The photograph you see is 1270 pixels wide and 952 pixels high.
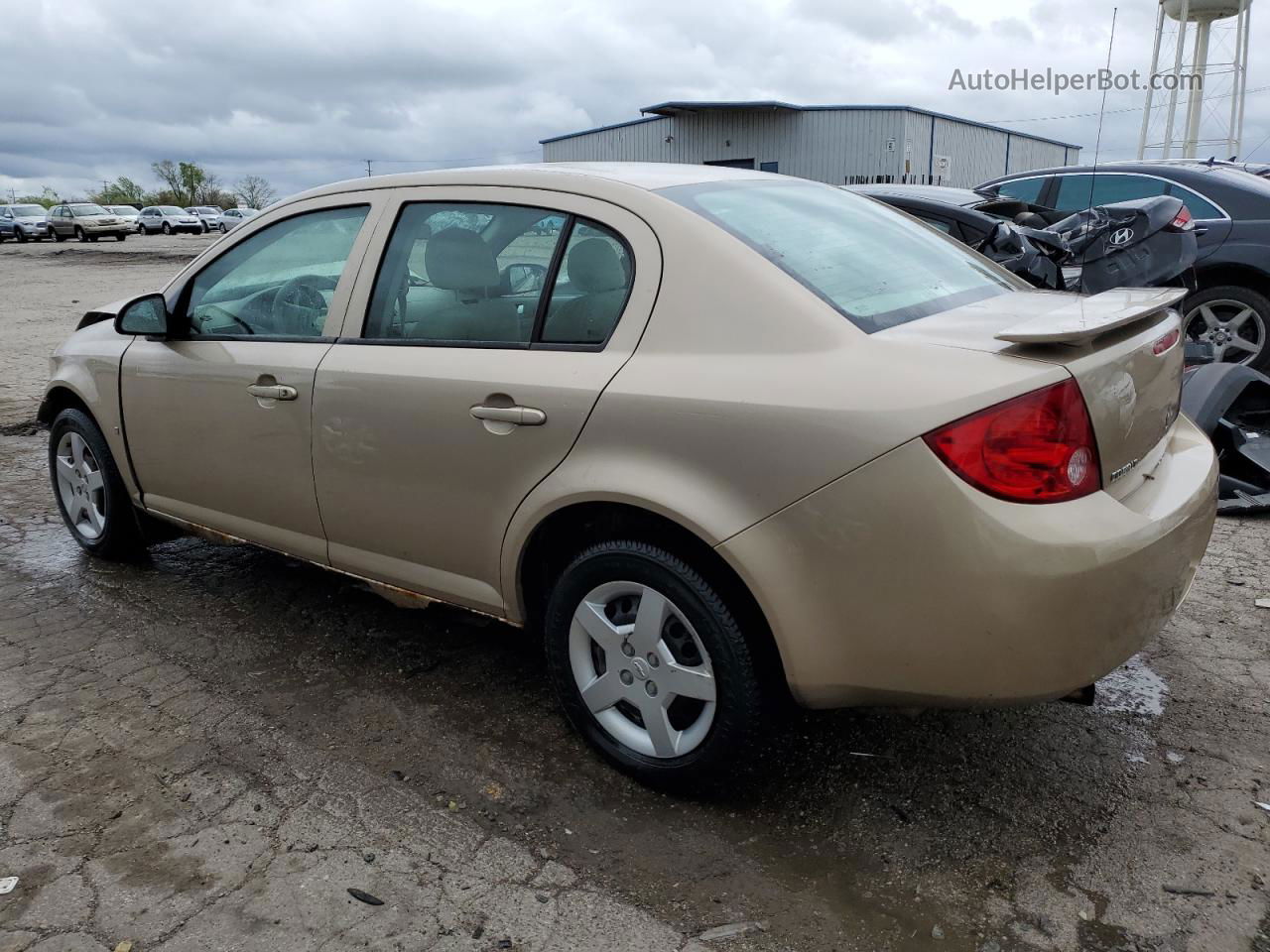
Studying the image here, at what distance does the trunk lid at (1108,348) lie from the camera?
2.29 m

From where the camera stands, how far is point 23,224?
143 feet

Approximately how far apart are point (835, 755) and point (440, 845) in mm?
1137

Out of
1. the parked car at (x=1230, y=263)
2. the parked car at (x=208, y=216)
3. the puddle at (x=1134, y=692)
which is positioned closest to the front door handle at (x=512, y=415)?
the puddle at (x=1134, y=692)

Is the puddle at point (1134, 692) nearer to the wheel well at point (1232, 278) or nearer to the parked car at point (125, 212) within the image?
the wheel well at point (1232, 278)

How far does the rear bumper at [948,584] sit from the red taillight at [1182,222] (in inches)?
166

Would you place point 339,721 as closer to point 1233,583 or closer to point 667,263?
point 667,263

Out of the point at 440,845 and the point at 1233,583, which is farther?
the point at 1233,583

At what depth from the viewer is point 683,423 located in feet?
8.07

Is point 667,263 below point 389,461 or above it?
above

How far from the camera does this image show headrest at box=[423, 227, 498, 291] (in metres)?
3.06

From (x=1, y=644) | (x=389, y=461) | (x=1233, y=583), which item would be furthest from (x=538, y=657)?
(x=1233, y=583)

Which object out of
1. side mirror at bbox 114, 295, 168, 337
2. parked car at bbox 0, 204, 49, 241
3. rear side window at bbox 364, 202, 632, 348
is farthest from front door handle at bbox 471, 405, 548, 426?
parked car at bbox 0, 204, 49, 241

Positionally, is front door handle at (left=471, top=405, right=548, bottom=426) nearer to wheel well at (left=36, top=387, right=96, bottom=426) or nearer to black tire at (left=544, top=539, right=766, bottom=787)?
black tire at (left=544, top=539, right=766, bottom=787)

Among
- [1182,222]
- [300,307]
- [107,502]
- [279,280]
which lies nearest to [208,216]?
[107,502]
